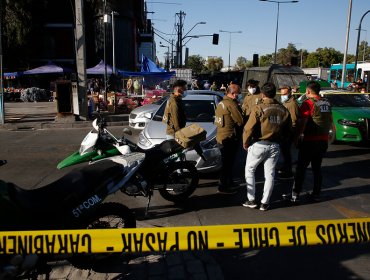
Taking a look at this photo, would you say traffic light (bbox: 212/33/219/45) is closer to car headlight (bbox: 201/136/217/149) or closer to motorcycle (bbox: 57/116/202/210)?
car headlight (bbox: 201/136/217/149)

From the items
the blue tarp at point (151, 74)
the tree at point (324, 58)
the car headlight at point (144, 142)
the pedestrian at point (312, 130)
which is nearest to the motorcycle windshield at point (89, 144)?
the car headlight at point (144, 142)

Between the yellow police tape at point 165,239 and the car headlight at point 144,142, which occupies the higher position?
the yellow police tape at point 165,239

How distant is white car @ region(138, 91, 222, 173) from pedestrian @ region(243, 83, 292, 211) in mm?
1288

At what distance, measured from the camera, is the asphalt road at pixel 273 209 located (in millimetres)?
3779

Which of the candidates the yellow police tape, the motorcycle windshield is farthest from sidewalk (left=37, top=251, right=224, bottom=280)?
the motorcycle windshield

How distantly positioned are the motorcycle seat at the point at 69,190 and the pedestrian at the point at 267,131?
2.05m

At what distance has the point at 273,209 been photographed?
547 cm

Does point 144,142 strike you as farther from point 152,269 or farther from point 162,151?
point 152,269

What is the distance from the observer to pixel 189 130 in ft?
18.0

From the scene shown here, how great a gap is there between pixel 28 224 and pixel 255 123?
3140 millimetres

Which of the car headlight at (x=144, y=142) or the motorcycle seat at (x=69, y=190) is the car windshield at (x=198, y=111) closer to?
the car headlight at (x=144, y=142)

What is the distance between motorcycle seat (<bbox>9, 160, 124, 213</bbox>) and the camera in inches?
121

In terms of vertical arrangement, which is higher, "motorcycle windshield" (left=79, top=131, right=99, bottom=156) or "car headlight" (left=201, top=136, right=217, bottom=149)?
"motorcycle windshield" (left=79, top=131, right=99, bottom=156)

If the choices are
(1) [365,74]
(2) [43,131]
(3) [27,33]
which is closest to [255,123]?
(2) [43,131]
